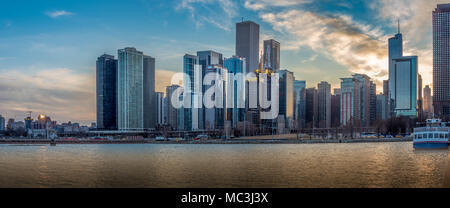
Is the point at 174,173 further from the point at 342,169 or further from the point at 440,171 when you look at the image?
the point at 440,171

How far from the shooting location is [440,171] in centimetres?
3288

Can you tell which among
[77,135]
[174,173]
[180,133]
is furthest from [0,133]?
[174,173]

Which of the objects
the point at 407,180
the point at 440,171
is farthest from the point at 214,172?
the point at 440,171

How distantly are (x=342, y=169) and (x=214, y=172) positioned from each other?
11785 millimetres
